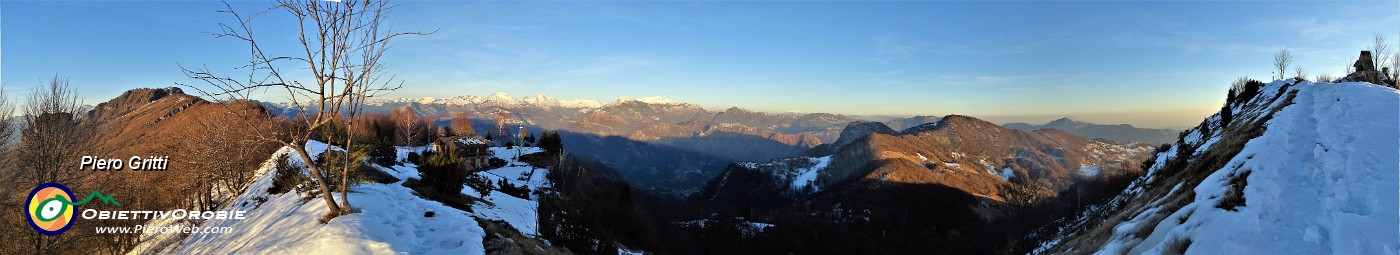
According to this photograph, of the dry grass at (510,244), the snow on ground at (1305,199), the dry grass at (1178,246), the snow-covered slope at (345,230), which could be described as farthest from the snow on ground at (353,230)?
the snow on ground at (1305,199)

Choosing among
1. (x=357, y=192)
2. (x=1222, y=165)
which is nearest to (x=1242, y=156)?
(x=1222, y=165)

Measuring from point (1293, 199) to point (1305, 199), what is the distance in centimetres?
17

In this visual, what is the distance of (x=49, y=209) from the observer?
14492mm

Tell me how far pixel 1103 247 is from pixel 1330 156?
4.61 metres

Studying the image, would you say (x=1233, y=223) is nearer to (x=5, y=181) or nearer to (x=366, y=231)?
(x=366, y=231)

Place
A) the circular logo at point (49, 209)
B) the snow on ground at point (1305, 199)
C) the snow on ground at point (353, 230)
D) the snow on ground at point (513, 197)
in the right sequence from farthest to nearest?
the snow on ground at point (513, 197), the circular logo at point (49, 209), the snow on ground at point (353, 230), the snow on ground at point (1305, 199)

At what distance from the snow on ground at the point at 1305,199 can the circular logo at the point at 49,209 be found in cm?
2706

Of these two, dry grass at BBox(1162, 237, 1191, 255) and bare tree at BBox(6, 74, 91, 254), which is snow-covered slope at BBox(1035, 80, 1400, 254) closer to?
dry grass at BBox(1162, 237, 1191, 255)

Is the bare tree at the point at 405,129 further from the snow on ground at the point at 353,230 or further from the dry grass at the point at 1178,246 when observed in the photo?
the dry grass at the point at 1178,246

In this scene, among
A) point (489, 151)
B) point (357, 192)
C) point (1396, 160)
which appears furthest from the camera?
point (489, 151)

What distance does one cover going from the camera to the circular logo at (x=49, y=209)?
14.3 meters

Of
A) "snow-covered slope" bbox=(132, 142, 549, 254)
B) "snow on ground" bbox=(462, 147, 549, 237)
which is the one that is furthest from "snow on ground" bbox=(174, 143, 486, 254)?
"snow on ground" bbox=(462, 147, 549, 237)

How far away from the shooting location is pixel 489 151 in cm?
6159

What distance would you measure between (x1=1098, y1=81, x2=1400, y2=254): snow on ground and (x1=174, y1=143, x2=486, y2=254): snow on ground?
13652mm
